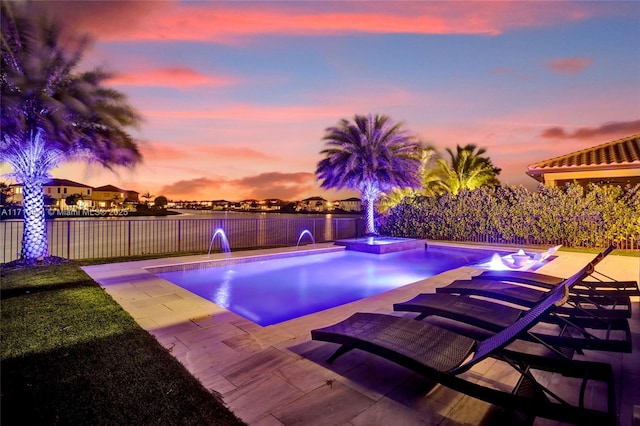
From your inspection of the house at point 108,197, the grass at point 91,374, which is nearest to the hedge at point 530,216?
the grass at point 91,374

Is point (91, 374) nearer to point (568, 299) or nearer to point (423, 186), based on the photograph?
point (568, 299)

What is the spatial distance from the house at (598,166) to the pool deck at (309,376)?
35.3 ft

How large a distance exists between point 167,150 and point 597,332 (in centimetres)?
2565

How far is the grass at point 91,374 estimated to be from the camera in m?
2.30

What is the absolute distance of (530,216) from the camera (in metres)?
13.0

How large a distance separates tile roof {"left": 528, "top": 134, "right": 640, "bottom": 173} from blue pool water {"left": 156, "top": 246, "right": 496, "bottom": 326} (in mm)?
5166

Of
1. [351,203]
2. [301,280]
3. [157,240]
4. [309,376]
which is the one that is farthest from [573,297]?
[351,203]

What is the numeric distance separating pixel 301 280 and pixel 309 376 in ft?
20.2

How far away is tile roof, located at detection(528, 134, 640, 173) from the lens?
12266 mm

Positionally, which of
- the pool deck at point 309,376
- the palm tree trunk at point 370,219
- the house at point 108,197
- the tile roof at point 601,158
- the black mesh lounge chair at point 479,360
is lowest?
the pool deck at point 309,376

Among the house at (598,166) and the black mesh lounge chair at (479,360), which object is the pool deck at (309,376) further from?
the house at (598,166)

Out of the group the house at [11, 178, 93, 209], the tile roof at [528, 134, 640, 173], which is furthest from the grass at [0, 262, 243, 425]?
the house at [11, 178, 93, 209]

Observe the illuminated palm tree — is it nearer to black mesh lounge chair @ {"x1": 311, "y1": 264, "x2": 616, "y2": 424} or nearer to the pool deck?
the pool deck

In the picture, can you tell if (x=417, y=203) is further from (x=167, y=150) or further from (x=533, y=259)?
(x=167, y=150)
